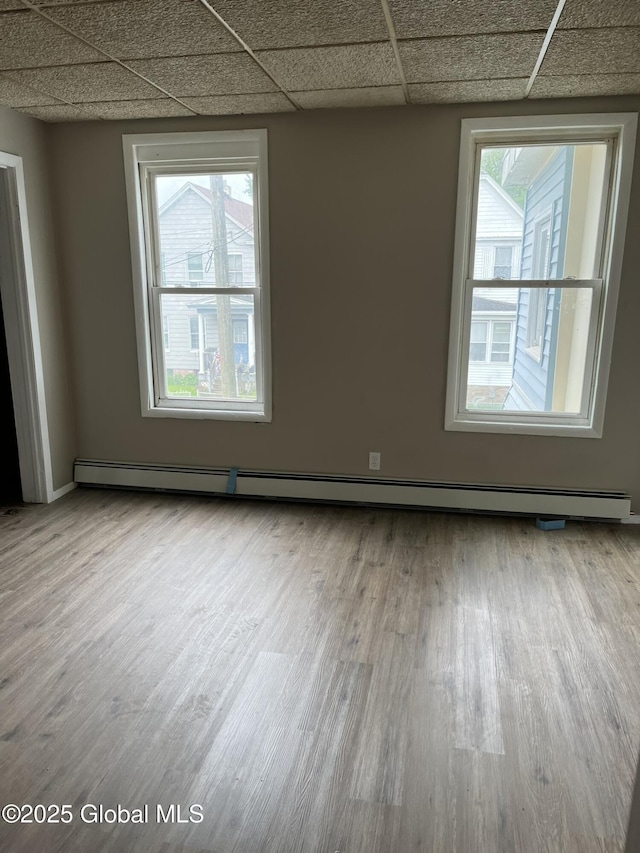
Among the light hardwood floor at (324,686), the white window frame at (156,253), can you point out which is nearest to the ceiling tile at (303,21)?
the white window frame at (156,253)

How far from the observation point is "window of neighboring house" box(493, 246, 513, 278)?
3584 mm

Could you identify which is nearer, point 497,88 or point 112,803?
point 112,803

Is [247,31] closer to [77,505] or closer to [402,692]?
[402,692]

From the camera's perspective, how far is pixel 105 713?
204cm

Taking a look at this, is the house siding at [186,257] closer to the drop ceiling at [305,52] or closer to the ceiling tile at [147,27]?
the drop ceiling at [305,52]

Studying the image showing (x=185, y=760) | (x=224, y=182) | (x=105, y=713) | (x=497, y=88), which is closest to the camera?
(x=185, y=760)

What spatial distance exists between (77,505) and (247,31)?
9.97 feet

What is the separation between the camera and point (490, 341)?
3709mm

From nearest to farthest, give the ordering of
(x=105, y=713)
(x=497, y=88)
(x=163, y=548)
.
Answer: (x=105, y=713)
(x=497, y=88)
(x=163, y=548)

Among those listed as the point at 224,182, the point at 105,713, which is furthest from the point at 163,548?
the point at 224,182

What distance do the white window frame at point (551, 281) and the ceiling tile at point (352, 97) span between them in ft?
1.55

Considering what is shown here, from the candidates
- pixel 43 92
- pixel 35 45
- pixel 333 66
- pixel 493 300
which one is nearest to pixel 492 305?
pixel 493 300

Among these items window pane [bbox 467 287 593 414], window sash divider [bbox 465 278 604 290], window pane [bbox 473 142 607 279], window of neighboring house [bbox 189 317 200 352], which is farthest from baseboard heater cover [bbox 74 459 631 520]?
window pane [bbox 473 142 607 279]

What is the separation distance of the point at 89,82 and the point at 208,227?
1.12 metres
